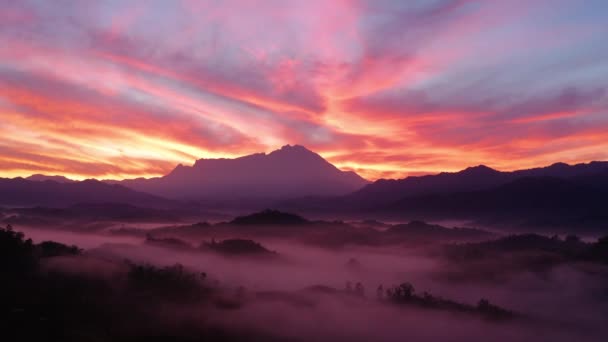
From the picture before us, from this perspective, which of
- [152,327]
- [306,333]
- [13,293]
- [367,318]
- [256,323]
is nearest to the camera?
[13,293]

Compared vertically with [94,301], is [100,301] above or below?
below

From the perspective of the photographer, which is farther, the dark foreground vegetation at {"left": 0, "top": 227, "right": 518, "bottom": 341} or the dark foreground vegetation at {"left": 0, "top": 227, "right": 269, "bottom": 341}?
the dark foreground vegetation at {"left": 0, "top": 227, "right": 518, "bottom": 341}

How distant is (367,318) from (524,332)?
66.3 m

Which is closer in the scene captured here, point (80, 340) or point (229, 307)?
point (80, 340)

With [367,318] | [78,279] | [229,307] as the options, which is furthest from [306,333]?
[78,279]

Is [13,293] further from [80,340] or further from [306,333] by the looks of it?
[306,333]

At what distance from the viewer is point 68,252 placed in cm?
17062

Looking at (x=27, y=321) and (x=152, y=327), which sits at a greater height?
(x=27, y=321)

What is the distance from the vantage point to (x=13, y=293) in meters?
89.8

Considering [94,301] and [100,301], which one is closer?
[94,301]

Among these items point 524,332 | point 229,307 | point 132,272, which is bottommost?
point 524,332

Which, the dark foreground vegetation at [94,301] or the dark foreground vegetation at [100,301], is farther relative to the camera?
the dark foreground vegetation at [100,301]

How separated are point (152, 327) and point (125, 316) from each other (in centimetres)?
911

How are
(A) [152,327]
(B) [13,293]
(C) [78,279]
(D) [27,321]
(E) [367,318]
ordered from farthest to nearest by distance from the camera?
(E) [367,318]
(C) [78,279]
(A) [152,327]
(B) [13,293]
(D) [27,321]
